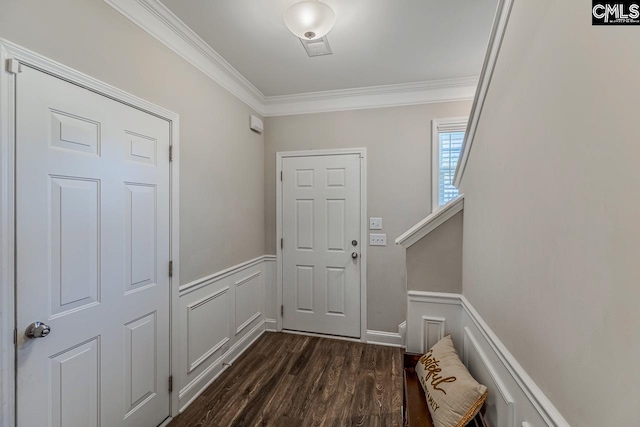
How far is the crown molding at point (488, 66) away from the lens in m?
1.13

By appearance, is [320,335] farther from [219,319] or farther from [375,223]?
[375,223]

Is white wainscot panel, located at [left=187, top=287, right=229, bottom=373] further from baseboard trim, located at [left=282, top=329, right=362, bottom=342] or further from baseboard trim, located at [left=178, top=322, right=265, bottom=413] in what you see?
baseboard trim, located at [left=282, top=329, right=362, bottom=342]

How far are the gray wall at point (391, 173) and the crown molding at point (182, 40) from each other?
0.99 meters

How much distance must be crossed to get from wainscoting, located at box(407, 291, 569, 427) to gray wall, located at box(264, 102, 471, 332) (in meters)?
1.10

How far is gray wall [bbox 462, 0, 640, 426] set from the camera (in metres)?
0.54

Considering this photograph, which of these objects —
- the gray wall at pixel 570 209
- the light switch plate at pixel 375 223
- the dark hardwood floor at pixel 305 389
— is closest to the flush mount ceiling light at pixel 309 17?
the gray wall at pixel 570 209

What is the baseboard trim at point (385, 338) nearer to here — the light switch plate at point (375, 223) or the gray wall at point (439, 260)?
the light switch plate at point (375, 223)

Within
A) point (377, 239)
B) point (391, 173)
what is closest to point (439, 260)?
point (377, 239)

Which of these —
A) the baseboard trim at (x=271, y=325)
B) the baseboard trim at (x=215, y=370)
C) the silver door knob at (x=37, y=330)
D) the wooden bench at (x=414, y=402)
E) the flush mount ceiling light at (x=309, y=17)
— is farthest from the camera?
the baseboard trim at (x=271, y=325)

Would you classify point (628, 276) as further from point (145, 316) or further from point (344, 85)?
point (344, 85)

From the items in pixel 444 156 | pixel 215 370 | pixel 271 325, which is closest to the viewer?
pixel 215 370

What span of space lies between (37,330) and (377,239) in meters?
2.54

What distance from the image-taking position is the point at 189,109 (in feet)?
6.79

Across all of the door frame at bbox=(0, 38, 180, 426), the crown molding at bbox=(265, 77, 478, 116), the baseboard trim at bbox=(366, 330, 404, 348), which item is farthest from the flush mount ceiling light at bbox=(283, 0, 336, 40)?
the baseboard trim at bbox=(366, 330, 404, 348)
